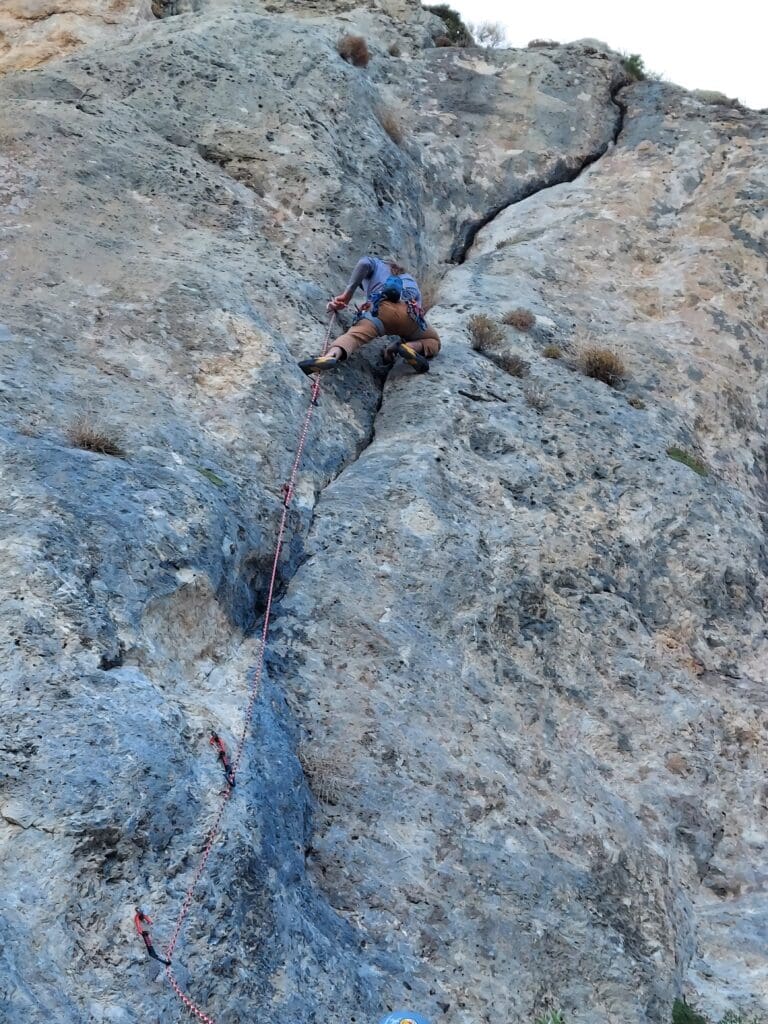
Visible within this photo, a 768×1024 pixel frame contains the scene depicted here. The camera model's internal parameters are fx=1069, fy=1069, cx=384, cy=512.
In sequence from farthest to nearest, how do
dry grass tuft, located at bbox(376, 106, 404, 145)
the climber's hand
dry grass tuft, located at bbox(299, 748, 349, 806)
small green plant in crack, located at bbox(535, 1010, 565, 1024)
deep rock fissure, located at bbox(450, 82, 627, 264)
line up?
deep rock fissure, located at bbox(450, 82, 627, 264)
dry grass tuft, located at bbox(376, 106, 404, 145)
the climber's hand
dry grass tuft, located at bbox(299, 748, 349, 806)
small green plant in crack, located at bbox(535, 1010, 565, 1024)

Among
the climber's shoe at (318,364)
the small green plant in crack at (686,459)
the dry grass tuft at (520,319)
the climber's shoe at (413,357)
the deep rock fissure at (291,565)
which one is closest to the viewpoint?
the deep rock fissure at (291,565)

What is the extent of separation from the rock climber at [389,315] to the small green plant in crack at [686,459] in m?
2.69

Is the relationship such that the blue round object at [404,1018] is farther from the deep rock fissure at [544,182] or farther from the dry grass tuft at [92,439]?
the deep rock fissure at [544,182]

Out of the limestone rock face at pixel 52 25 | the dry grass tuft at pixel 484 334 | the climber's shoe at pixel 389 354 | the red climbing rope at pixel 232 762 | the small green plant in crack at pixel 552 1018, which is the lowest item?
the small green plant in crack at pixel 552 1018

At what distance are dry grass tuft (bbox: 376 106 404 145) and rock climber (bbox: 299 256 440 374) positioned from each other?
13.5 ft

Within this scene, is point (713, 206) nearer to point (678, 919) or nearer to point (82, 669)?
point (678, 919)

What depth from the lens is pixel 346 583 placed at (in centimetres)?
841

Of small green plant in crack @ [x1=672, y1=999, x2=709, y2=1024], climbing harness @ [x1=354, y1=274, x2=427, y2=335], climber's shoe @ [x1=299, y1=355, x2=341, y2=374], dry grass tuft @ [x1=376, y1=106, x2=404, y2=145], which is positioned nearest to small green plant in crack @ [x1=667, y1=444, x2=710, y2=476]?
climbing harness @ [x1=354, y1=274, x2=427, y2=335]

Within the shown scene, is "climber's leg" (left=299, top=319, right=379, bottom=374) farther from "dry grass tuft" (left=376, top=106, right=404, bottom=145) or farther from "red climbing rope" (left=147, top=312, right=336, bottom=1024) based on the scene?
"dry grass tuft" (left=376, top=106, right=404, bottom=145)

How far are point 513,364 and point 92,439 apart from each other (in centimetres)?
538

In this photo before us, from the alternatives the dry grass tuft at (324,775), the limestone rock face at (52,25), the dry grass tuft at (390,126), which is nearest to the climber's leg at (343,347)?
the dry grass tuft at (324,775)

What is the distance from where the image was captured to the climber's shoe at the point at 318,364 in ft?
33.2

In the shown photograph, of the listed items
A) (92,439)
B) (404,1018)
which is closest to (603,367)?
(92,439)

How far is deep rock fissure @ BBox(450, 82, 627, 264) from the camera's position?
49.4 feet
